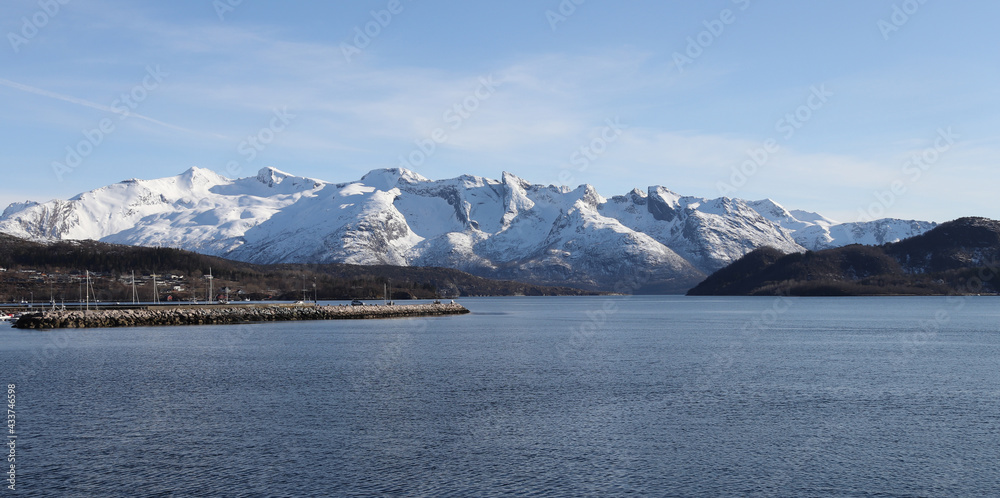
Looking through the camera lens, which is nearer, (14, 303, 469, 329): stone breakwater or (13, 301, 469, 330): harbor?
(14, 303, 469, 329): stone breakwater

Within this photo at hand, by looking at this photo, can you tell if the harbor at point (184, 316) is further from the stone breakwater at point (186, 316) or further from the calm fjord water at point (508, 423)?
the calm fjord water at point (508, 423)

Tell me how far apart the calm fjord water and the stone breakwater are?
59.3 m

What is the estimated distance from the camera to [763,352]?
3378 inches

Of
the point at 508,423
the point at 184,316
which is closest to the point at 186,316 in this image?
the point at 184,316

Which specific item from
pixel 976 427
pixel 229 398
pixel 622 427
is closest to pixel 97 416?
pixel 229 398

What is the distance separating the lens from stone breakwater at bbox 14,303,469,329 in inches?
5497

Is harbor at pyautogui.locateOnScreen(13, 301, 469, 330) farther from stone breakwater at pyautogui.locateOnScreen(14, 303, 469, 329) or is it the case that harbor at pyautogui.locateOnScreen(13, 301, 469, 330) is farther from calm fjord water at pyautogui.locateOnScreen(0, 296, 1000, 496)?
calm fjord water at pyautogui.locateOnScreen(0, 296, 1000, 496)

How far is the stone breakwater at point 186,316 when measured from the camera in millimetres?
139625

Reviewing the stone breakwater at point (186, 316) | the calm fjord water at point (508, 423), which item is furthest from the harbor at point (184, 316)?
the calm fjord water at point (508, 423)

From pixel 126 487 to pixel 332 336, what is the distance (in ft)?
278

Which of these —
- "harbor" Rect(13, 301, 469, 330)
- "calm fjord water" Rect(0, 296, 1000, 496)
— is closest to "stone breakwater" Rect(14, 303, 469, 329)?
"harbor" Rect(13, 301, 469, 330)

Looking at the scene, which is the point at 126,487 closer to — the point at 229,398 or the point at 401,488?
the point at 401,488

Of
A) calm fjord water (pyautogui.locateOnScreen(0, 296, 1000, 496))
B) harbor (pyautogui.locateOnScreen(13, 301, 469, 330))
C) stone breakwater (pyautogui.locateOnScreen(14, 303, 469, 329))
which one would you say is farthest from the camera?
harbor (pyautogui.locateOnScreen(13, 301, 469, 330))

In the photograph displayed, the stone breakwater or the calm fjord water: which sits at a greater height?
the stone breakwater
